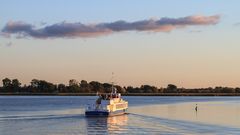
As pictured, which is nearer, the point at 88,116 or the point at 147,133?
the point at 147,133

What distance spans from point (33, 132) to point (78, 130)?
6840 millimetres

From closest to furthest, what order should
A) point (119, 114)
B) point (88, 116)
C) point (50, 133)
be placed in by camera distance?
point (50, 133) → point (88, 116) → point (119, 114)

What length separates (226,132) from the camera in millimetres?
71438

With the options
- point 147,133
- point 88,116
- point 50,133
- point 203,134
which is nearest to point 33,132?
point 50,133

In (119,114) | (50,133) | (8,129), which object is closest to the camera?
(50,133)

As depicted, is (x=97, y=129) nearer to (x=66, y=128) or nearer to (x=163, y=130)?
(x=66, y=128)

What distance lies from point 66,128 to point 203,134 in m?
18.3

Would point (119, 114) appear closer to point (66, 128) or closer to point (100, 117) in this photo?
point (100, 117)

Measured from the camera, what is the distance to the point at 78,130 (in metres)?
70.8

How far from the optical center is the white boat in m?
97.8

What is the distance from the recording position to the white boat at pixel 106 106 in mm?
97812

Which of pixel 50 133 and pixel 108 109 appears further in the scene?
pixel 108 109

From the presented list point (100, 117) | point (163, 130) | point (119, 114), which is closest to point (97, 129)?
point (163, 130)

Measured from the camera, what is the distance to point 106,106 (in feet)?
334
